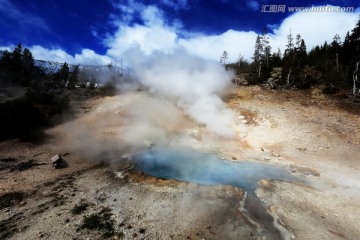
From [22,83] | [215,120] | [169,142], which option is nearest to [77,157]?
[169,142]

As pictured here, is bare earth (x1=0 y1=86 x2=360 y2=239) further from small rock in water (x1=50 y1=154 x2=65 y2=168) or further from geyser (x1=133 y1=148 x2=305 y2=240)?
geyser (x1=133 y1=148 x2=305 y2=240)

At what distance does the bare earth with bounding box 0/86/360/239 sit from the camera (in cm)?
905

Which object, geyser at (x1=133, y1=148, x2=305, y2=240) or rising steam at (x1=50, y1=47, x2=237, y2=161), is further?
rising steam at (x1=50, y1=47, x2=237, y2=161)

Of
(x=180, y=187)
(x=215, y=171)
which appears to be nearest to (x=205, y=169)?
(x=215, y=171)

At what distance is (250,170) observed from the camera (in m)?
15.3

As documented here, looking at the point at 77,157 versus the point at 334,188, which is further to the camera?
the point at 77,157

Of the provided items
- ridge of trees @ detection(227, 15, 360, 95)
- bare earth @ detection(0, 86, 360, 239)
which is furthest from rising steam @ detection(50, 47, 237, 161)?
ridge of trees @ detection(227, 15, 360, 95)

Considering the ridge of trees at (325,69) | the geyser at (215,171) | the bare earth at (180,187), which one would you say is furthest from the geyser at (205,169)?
the ridge of trees at (325,69)

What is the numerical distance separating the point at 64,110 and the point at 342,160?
80.5 feet

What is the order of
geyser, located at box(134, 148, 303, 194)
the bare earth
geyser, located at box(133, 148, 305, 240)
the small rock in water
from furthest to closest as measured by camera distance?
the small rock in water, geyser, located at box(134, 148, 303, 194), geyser, located at box(133, 148, 305, 240), the bare earth

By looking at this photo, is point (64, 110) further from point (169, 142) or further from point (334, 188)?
point (334, 188)

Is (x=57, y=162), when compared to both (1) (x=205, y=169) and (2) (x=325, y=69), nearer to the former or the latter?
(1) (x=205, y=169)

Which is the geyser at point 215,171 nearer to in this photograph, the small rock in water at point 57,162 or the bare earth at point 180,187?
the bare earth at point 180,187

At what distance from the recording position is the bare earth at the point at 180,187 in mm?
9047
